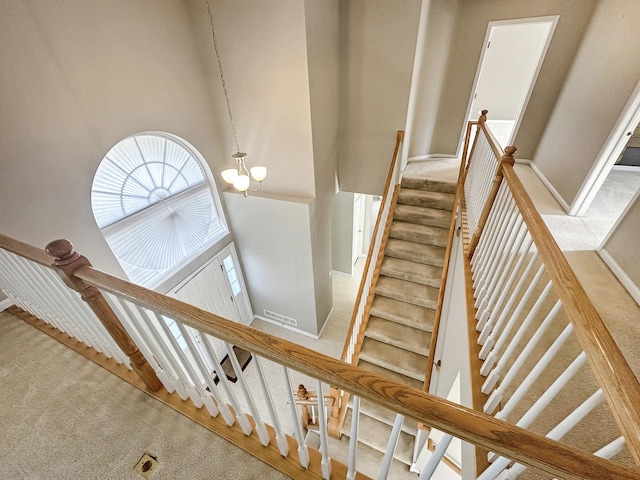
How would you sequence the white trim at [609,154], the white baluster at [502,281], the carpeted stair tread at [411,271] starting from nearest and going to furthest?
1. the white baluster at [502,281]
2. the white trim at [609,154]
3. the carpeted stair tread at [411,271]

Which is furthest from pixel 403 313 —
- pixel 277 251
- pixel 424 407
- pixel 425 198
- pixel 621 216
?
pixel 424 407

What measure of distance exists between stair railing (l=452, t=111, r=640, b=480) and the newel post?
59.5 inches

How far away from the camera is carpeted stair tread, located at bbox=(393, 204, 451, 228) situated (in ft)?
12.8

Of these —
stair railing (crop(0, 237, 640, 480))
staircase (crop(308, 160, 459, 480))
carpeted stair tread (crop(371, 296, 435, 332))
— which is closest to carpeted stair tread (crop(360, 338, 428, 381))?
staircase (crop(308, 160, 459, 480))

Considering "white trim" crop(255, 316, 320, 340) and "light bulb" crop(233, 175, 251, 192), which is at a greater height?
"white trim" crop(255, 316, 320, 340)

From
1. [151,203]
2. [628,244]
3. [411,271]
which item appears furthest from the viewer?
[411,271]

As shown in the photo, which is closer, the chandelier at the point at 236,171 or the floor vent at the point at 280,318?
the chandelier at the point at 236,171

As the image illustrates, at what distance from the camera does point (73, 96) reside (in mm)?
2248

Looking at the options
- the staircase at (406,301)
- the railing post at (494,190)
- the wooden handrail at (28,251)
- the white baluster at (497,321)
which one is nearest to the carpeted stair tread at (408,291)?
the staircase at (406,301)

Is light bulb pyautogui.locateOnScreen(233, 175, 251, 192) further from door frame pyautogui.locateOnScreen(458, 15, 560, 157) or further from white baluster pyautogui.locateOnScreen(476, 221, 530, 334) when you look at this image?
door frame pyautogui.locateOnScreen(458, 15, 560, 157)

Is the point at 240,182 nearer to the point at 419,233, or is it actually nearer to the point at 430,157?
the point at 419,233

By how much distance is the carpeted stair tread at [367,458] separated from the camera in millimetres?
2811

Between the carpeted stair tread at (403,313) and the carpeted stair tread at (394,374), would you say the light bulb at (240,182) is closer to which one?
the carpeted stair tread at (403,313)

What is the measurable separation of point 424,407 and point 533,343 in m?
0.63
